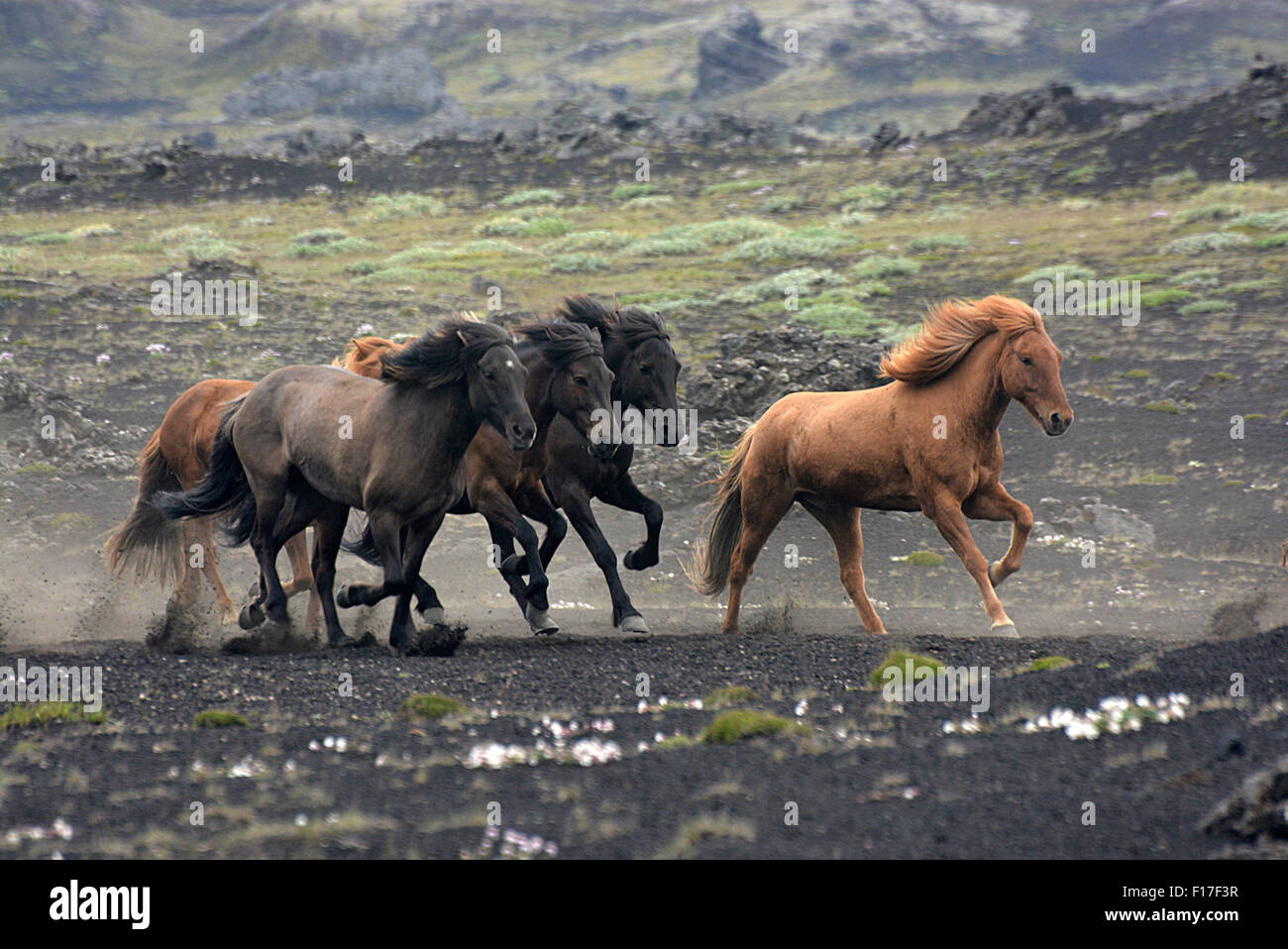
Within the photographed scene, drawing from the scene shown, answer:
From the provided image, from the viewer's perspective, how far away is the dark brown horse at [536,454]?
10516mm

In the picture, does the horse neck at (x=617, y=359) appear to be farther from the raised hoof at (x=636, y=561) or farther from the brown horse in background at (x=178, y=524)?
the brown horse in background at (x=178, y=524)

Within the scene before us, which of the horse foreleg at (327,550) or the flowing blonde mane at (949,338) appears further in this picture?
the horse foreleg at (327,550)

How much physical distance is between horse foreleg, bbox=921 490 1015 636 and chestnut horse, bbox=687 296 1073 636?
0.04ft

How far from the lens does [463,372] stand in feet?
32.6

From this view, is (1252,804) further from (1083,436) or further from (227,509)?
(1083,436)

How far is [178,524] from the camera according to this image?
42.8 ft

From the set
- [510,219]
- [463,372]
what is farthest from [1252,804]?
[510,219]

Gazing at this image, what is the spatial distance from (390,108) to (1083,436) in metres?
93.2

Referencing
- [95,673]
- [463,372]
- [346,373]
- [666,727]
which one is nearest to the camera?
[666,727]

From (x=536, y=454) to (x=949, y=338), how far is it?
10.6ft

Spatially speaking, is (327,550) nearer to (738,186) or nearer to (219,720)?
(219,720)

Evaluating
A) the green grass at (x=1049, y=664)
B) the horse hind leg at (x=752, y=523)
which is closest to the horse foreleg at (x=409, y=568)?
the horse hind leg at (x=752, y=523)

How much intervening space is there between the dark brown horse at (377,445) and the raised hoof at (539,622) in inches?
36.4
